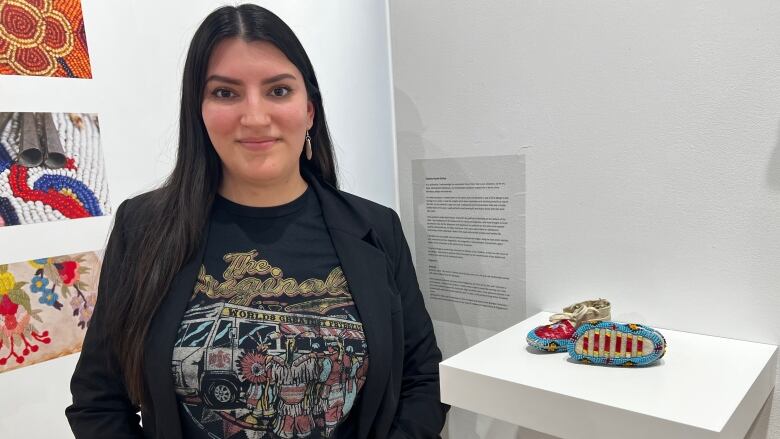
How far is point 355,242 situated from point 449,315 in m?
0.55

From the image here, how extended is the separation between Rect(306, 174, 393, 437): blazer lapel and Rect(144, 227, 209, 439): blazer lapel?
0.33 m

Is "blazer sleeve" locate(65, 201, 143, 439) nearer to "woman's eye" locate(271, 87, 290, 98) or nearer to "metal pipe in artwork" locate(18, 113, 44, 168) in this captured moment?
"metal pipe in artwork" locate(18, 113, 44, 168)

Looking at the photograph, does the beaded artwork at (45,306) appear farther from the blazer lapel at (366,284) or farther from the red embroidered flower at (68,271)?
the blazer lapel at (366,284)

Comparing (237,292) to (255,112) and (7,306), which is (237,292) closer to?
(255,112)

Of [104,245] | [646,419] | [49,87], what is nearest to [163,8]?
[49,87]

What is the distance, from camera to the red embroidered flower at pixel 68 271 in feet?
3.98

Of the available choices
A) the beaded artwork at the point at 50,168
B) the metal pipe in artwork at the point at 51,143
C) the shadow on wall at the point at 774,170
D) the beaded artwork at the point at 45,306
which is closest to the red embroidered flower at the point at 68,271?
the beaded artwork at the point at 45,306

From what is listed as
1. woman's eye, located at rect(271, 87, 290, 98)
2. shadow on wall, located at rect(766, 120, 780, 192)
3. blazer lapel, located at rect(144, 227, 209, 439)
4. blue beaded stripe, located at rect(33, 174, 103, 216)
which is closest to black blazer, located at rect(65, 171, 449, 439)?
blazer lapel, located at rect(144, 227, 209, 439)

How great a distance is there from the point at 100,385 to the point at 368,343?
553mm

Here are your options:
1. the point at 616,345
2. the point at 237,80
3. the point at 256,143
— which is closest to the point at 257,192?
the point at 256,143

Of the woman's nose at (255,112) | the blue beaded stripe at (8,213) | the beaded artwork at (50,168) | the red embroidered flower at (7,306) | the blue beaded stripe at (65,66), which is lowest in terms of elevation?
the red embroidered flower at (7,306)

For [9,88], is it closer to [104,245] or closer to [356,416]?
[104,245]

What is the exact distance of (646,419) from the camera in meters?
0.86

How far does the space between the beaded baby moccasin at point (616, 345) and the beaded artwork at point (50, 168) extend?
43.0 inches
